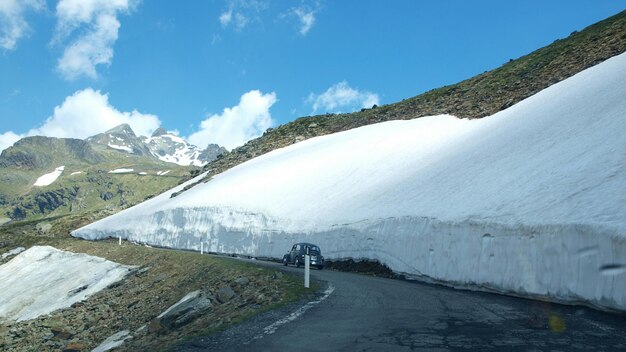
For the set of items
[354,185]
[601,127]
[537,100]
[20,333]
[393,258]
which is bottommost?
[20,333]

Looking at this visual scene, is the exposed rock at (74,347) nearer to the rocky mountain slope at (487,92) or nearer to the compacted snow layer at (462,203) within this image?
the compacted snow layer at (462,203)

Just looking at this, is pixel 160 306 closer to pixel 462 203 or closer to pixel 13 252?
pixel 462 203

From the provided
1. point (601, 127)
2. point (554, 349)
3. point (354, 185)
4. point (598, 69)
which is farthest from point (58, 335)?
point (598, 69)

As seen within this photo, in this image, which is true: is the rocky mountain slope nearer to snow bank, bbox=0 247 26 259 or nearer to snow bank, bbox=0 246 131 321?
snow bank, bbox=0 247 26 259

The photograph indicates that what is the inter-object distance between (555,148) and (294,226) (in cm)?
1644

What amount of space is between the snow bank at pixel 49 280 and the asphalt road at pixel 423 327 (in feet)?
62.9

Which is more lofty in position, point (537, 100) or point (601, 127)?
point (537, 100)

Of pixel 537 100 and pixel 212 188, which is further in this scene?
pixel 212 188

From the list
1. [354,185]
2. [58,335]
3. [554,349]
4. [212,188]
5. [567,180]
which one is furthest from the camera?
[212,188]

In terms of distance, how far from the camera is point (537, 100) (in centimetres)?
3306

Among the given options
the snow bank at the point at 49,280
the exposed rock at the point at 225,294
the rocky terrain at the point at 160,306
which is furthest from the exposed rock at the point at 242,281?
the snow bank at the point at 49,280

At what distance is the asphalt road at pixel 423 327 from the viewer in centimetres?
774

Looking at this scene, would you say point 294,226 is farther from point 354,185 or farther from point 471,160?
point 471,160

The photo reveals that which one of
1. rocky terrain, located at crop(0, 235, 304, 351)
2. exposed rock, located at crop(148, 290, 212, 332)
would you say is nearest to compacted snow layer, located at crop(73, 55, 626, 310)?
rocky terrain, located at crop(0, 235, 304, 351)
